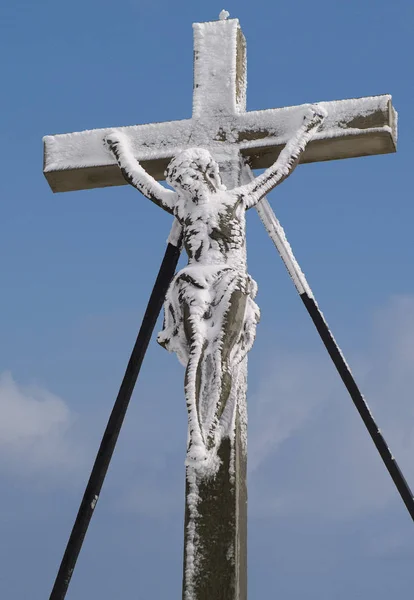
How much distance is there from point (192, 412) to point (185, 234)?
0.85m

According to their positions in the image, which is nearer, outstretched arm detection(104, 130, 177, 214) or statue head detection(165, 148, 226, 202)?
statue head detection(165, 148, 226, 202)

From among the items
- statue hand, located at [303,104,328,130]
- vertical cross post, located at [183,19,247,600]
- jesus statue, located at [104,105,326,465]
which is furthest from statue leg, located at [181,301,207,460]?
statue hand, located at [303,104,328,130]

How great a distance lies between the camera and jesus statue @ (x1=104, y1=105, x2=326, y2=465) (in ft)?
14.2

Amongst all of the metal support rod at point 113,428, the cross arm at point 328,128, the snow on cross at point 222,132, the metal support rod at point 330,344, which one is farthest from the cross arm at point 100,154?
the metal support rod at point 113,428

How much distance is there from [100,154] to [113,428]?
1382 millimetres

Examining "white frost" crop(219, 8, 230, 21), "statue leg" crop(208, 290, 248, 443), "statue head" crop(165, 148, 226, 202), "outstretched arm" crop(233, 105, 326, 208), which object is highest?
"white frost" crop(219, 8, 230, 21)

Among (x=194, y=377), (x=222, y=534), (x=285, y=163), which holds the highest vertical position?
(x=285, y=163)

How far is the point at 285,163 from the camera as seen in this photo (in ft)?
16.3

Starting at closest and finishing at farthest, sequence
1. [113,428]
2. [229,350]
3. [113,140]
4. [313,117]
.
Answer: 1. [229,350]
2. [113,428]
3. [313,117]
4. [113,140]

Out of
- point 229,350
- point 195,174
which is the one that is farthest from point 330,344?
point 195,174

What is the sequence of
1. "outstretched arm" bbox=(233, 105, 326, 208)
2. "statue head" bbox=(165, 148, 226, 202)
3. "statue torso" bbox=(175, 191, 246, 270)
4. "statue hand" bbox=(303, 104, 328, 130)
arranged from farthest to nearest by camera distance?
1. "statue hand" bbox=(303, 104, 328, 130)
2. "outstretched arm" bbox=(233, 105, 326, 208)
3. "statue head" bbox=(165, 148, 226, 202)
4. "statue torso" bbox=(175, 191, 246, 270)

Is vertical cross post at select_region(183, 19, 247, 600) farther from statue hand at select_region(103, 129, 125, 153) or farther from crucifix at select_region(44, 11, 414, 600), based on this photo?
statue hand at select_region(103, 129, 125, 153)

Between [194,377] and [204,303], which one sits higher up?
[204,303]

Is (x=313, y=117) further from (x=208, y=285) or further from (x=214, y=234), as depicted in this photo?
(x=208, y=285)
